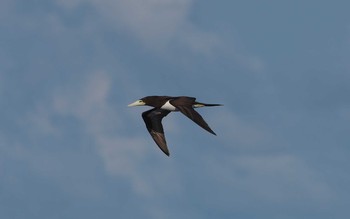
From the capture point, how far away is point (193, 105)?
50594 millimetres

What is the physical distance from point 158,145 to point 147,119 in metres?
2.33

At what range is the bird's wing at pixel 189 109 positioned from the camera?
4194cm

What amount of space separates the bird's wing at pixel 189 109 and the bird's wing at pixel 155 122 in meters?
4.24

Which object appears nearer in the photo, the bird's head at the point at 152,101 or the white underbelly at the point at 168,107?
the white underbelly at the point at 168,107

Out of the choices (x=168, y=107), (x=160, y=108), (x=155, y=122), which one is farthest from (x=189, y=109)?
(x=155, y=122)

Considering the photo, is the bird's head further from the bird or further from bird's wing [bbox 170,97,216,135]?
bird's wing [bbox 170,97,216,135]

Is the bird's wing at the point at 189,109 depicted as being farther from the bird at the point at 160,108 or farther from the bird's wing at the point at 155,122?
the bird's wing at the point at 155,122

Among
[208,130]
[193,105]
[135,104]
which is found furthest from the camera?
[135,104]

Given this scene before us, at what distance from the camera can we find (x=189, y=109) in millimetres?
45625

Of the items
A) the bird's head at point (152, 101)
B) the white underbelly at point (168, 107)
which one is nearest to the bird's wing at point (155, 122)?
the bird's head at point (152, 101)

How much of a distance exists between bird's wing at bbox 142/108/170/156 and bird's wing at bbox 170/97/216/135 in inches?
167

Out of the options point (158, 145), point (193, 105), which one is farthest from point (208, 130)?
point (158, 145)

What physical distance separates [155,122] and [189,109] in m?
9.38

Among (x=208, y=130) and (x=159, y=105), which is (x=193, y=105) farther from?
(x=208, y=130)
